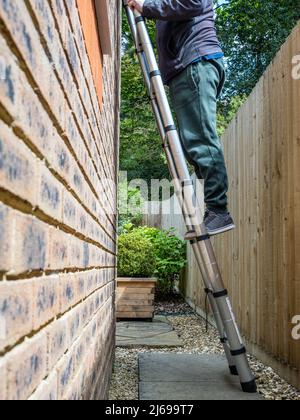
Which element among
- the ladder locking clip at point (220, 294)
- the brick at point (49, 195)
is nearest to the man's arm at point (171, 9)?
the ladder locking clip at point (220, 294)

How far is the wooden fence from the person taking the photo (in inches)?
117

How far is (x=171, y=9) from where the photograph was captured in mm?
2877

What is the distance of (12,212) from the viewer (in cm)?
70

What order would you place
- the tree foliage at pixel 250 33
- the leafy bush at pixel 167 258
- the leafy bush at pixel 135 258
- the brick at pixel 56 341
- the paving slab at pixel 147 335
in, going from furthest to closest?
the tree foliage at pixel 250 33 < the leafy bush at pixel 167 258 < the leafy bush at pixel 135 258 < the paving slab at pixel 147 335 < the brick at pixel 56 341

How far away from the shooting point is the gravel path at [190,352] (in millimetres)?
2984

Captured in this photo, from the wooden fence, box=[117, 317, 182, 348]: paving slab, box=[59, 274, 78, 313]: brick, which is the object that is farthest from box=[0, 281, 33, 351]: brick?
box=[117, 317, 182, 348]: paving slab

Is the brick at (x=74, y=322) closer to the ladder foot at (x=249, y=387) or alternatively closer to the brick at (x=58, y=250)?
the brick at (x=58, y=250)

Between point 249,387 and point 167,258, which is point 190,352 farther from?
point 167,258

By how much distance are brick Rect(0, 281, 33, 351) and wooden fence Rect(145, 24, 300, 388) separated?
89.8 inches

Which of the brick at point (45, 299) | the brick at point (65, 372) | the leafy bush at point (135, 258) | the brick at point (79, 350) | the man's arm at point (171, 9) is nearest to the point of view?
the brick at point (45, 299)

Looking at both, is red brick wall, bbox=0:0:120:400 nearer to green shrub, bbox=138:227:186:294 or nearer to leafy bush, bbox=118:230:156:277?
leafy bush, bbox=118:230:156:277

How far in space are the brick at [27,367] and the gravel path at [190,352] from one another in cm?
218

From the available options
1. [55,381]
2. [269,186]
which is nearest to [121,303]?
[269,186]

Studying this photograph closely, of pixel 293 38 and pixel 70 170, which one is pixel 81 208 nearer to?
pixel 70 170
